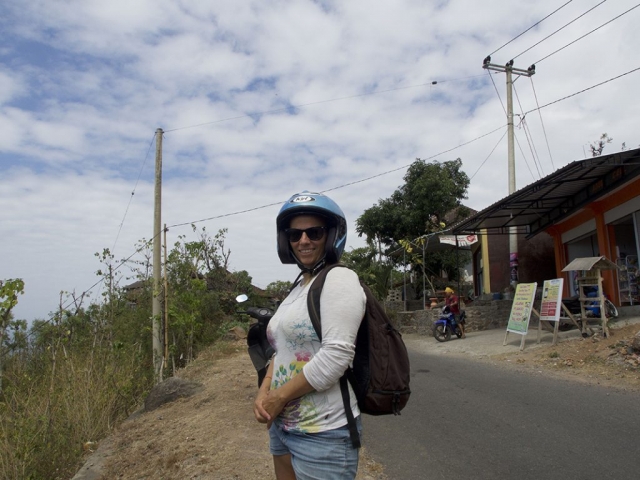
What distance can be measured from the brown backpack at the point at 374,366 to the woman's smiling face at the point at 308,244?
0.26 metres

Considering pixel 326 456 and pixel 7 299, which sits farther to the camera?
pixel 7 299

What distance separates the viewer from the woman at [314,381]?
6.28 ft

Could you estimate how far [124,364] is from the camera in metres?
9.41

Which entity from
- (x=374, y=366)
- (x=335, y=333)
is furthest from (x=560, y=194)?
(x=335, y=333)

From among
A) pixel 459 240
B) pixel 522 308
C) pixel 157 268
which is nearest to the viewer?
pixel 522 308

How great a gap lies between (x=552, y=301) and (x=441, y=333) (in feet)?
15.2

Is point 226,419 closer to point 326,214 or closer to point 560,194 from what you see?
point 326,214

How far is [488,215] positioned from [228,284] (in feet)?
35.8

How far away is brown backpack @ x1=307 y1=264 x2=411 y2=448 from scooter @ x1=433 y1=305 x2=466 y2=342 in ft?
43.9

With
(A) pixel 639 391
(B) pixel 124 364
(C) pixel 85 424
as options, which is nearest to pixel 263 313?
(C) pixel 85 424

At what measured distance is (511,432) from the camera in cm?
532

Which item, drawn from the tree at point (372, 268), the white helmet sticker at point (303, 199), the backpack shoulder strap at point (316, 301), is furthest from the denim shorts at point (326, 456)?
the tree at point (372, 268)

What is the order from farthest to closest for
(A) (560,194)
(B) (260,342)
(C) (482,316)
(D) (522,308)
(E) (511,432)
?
(C) (482,316) → (A) (560,194) → (D) (522,308) → (E) (511,432) → (B) (260,342)

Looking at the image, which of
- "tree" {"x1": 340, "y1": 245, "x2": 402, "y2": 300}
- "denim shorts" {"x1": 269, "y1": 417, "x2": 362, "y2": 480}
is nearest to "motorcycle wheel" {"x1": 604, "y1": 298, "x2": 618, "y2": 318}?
"tree" {"x1": 340, "y1": 245, "x2": 402, "y2": 300}
